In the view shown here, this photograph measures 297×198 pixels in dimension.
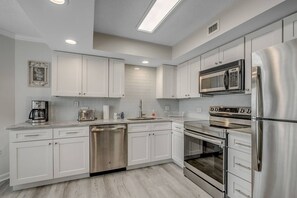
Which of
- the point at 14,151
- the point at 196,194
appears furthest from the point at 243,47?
the point at 14,151

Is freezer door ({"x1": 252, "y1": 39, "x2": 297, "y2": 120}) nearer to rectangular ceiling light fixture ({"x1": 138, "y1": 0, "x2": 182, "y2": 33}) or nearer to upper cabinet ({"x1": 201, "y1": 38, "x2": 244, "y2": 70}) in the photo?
upper cabinet ({"x1": 201, "y1": 38, "x2": 244, "y2": 70})

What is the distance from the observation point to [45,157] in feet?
7.47

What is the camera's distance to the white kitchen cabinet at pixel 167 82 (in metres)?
3.54

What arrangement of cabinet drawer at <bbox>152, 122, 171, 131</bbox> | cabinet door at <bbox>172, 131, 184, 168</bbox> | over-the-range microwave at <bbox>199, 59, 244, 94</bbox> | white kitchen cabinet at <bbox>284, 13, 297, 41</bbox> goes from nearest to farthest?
white kitchen cabinet at <bbox>284, 13, 297, 41</bbox> → over-the-range microwave at <bbox>199, 59, 244, 94</bbox> → cabinet door at <bbox>172, 131, 184, 168</bbox> → cabinet drawer at <bbox>152, 122, 171, 131</bbox>

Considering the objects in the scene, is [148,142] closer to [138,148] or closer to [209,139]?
[138,148]

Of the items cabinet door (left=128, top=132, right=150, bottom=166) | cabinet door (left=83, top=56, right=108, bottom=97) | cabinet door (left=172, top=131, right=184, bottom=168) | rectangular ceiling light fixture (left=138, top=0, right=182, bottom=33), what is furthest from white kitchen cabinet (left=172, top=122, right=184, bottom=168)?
rectangular ceiling light fixture (left=138, top=0, right=182, bottom=33)

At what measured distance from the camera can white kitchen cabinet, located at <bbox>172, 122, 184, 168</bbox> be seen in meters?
2.82

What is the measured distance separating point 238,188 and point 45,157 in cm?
270

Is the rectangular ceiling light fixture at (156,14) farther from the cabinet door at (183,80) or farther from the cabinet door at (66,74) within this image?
the cabinet door at (66,74)

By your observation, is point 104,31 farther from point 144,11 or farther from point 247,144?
point 247,144

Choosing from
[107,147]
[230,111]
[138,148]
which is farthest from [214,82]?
[107,147]

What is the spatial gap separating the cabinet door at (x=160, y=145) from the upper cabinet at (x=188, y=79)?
0.93 m

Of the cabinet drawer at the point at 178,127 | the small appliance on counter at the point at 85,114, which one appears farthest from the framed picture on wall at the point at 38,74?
the cabinet drawer at the point at 178,127

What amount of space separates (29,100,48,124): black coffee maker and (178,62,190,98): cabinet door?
274cm
